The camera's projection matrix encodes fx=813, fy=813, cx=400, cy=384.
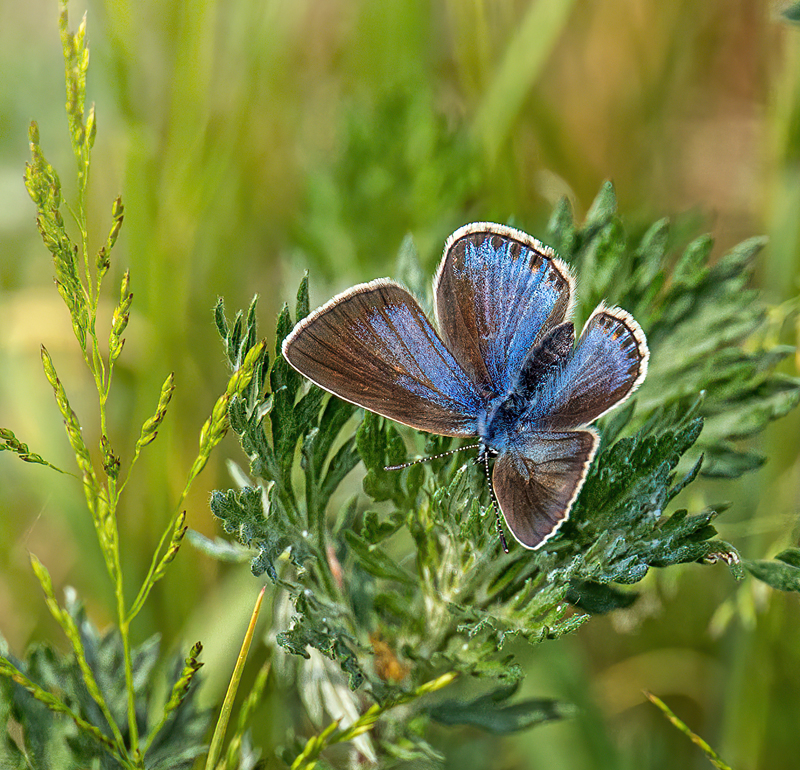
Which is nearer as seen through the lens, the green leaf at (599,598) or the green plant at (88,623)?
the green plant at (88,623)

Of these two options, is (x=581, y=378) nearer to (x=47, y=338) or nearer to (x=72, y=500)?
(x=72, y=500)

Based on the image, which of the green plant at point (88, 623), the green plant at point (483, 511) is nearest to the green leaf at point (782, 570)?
the green plant at point (483, 511)

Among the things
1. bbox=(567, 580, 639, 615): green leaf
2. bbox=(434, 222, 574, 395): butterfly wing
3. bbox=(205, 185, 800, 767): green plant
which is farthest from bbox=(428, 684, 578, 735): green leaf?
bbox=(434, 222, 574, 395): butterfly wing

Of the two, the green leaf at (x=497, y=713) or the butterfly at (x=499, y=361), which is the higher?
the butterfly at (x=499, y=361)

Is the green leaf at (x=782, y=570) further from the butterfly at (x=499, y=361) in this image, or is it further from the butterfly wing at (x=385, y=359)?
the butterfly wing at (x=385, y=359)

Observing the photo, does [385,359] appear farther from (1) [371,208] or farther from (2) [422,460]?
(1) [371,208]

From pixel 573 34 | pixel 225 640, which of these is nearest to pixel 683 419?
pixel 225 640

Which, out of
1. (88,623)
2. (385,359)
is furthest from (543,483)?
(88,623)
